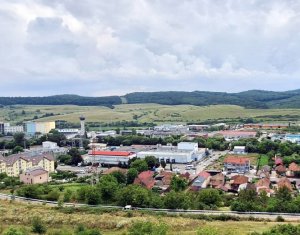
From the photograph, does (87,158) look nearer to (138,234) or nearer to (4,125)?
(138,234)

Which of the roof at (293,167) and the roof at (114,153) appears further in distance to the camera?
the roof at (114,153)

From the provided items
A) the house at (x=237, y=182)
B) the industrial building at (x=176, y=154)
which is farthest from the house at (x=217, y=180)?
the industrial building at (x=176, y=154)

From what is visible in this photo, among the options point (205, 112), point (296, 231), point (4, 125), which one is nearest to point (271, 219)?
point (296, 231)

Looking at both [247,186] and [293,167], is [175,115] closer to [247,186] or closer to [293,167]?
[293,167]

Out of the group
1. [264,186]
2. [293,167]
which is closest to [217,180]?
[264,186]

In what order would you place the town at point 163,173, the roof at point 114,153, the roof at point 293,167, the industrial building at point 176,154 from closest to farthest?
the town at point 163,173 < the roof at point 293,167 < the roof at point 114,153 < the industrial building at point 176,154

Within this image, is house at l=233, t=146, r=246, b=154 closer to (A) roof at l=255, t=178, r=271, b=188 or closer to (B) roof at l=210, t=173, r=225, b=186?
(B) roof at l=210, t=173, r=225, b=186

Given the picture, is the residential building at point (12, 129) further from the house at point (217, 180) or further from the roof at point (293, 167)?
the roof at point (293, 167)
